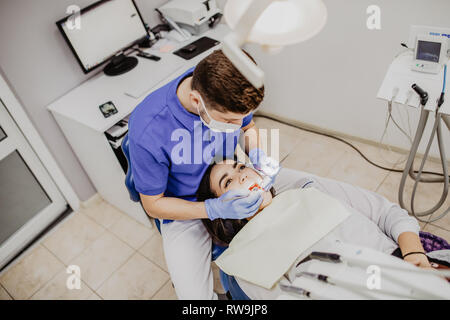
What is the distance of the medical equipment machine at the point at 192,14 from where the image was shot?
7.84 feet

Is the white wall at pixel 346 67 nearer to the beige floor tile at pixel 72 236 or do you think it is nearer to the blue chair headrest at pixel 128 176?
the blue chair headrest at pixel 128 176

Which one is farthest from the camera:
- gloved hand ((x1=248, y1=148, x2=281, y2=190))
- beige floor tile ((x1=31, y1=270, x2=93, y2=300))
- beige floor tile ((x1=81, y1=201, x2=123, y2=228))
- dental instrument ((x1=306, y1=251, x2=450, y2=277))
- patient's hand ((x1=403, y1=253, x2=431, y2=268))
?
beige floor tile ((x1=81, y1=201, x2=123, y2=228))

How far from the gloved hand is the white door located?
1.50 metres

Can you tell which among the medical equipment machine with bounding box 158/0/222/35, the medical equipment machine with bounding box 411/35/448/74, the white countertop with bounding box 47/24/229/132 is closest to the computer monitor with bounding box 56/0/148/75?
the white countertop with bounding box 47/24/229/132

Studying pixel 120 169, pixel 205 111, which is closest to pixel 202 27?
pixel 120 169

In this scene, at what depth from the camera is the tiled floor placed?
2061mm

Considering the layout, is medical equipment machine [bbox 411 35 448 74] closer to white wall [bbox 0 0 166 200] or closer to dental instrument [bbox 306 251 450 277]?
dental instrument [bbox 306 251 450 277]

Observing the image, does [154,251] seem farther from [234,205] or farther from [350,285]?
[350,285]

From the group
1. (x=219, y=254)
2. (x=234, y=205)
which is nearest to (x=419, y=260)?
(x=234, y=205)

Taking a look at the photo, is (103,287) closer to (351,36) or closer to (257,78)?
(257,78)

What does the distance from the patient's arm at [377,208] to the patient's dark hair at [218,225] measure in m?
0.41

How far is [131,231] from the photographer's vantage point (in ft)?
7.74

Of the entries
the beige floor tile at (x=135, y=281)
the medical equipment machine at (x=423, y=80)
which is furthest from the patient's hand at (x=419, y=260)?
the beige floor tile at (x=135, y=281)
